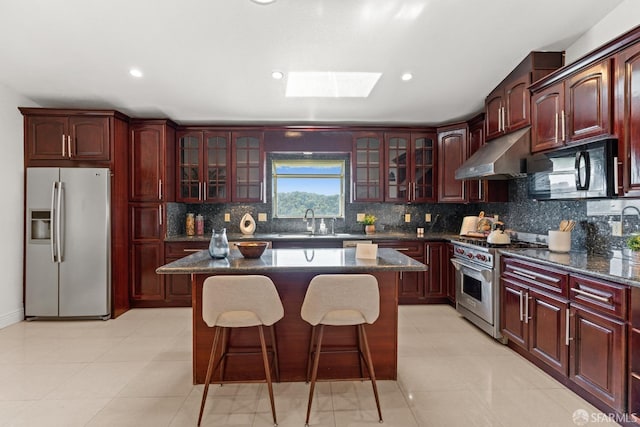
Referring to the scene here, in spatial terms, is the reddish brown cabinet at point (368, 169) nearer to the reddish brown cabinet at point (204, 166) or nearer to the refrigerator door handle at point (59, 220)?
the reddish brown cabinet at point (204, 166)

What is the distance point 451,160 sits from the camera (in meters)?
4.83

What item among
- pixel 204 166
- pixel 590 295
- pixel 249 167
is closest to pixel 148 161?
pixel 204 166

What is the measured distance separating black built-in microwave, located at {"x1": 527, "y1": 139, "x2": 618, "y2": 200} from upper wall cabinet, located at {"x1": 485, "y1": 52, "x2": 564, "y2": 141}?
0.48 metres

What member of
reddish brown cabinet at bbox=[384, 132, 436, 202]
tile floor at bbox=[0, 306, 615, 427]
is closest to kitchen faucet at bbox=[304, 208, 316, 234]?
reddish brown cabinet at bbox=[384, 132, 436, 202]

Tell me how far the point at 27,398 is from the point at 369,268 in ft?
8.27

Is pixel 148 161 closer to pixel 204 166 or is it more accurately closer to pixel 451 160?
pixel 204 166

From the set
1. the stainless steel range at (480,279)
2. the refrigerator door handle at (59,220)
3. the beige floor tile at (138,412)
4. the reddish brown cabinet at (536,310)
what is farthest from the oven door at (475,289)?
the refrigerator door handle at (59,220)

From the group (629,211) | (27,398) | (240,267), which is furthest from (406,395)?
(27,398)

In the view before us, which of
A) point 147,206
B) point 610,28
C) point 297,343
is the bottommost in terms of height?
point 297,343

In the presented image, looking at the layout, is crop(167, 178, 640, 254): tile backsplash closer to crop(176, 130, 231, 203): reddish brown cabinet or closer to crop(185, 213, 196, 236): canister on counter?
crop(185, 213, 196, 236): canister on counter

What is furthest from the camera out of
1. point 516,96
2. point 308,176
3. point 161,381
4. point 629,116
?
point 308,176

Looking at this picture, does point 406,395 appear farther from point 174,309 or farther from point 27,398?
point 174,309

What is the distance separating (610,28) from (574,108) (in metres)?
0.70

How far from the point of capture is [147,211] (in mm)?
4504
